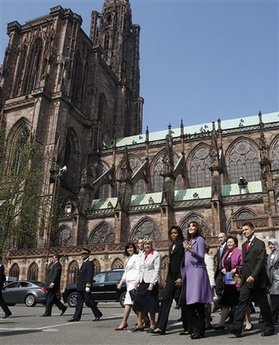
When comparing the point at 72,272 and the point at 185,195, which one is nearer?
the point at 72,272

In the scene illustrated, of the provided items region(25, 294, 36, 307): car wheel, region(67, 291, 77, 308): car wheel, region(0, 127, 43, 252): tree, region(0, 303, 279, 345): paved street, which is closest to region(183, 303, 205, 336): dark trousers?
region(0, 303, 279, 345): paved street

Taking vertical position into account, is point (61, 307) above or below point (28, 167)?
below

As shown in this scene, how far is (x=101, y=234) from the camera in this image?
3216 centimetres

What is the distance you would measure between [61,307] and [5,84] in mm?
37803

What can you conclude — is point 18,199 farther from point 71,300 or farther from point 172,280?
point 172,280

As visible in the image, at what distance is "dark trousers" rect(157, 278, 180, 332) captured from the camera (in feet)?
18.9

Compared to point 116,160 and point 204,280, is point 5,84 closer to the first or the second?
point 116,160

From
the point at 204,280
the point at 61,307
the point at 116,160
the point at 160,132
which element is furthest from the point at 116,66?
the point at 204,280

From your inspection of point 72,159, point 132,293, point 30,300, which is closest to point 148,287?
point 132,293

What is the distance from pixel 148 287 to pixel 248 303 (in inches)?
66.9

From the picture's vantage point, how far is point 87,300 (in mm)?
8258

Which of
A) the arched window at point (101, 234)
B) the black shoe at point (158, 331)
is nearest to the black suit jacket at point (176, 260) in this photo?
the black shoe at point (158, 331)

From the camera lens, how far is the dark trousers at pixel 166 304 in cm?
575

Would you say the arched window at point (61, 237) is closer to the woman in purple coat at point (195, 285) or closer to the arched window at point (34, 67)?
the arched window at point (34, 67)
